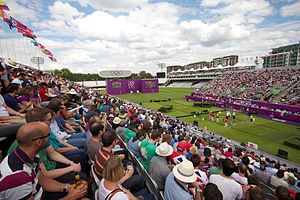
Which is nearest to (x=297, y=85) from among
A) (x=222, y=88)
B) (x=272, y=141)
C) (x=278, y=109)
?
(x=278, y=109)

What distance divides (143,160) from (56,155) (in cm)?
225

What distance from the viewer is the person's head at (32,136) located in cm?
186

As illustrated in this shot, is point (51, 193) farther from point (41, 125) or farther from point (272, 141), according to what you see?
point (272, 141)

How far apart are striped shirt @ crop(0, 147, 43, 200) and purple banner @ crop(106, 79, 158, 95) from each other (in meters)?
48.3

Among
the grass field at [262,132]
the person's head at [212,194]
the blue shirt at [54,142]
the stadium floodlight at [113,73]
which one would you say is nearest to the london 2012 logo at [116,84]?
the stadium floodlight at [113,73]

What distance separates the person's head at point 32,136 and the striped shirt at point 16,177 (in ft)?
0.38

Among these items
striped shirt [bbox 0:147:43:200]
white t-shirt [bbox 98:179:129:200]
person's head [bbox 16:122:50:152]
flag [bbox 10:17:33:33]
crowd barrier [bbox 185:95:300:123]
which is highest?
flag [bbox 10:17:33:33]

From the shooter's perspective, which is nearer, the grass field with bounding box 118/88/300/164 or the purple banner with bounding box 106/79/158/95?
the grass field with bounding box 118/88/300/164

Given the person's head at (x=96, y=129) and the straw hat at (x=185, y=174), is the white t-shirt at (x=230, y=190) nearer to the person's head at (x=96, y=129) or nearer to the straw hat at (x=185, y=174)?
the straw hat at (x=185, y=174)

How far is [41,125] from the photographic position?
6.53ft

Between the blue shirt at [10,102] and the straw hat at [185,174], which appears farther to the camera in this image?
the blue shirt at [10,102]

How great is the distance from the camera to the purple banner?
49219mm

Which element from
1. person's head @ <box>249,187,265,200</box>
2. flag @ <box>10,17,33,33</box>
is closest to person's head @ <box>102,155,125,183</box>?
person's head @ <box>249,187,265,200</box>

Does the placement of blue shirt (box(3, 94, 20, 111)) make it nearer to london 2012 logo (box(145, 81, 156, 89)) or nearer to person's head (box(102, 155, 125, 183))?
person's head (box(102, 155, 125, 183))
